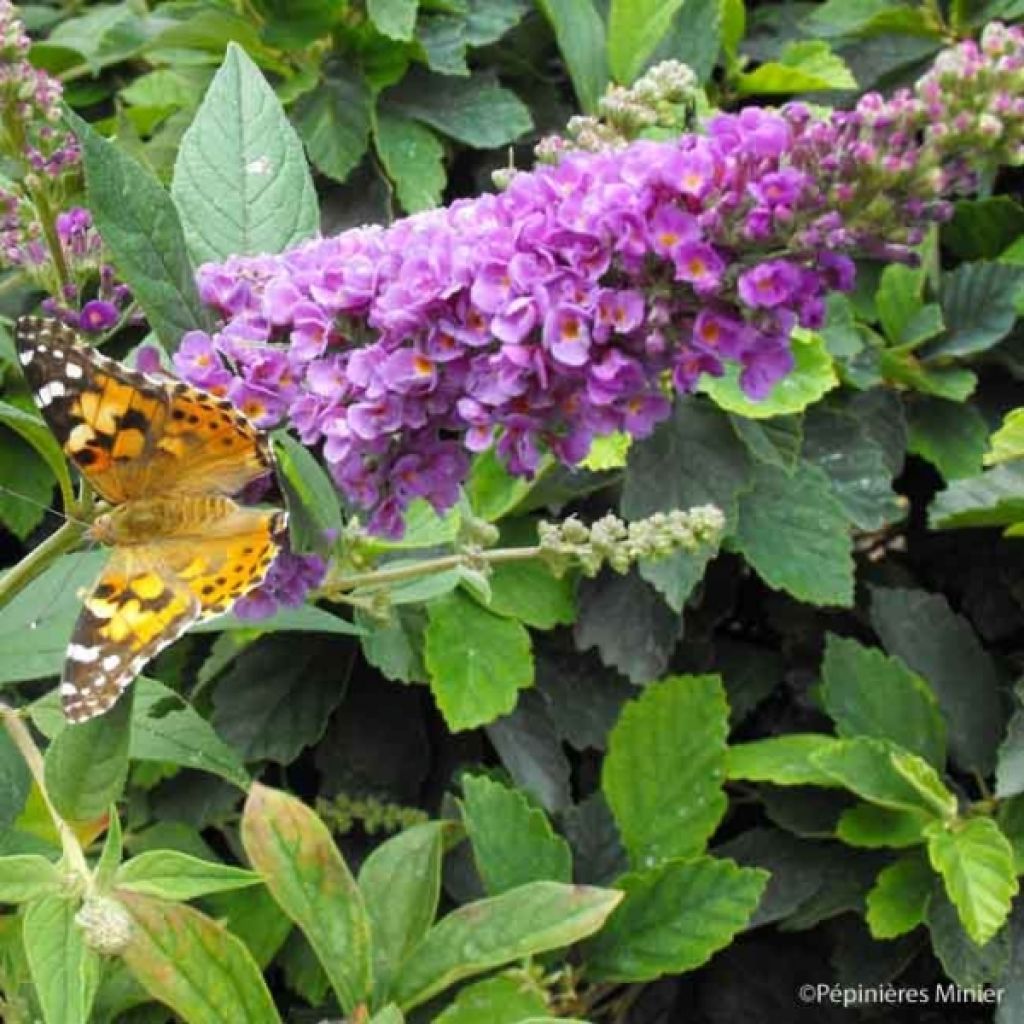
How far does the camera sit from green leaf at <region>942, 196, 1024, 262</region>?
238 cm

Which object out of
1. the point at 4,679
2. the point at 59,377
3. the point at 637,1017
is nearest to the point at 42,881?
the point at 4,679

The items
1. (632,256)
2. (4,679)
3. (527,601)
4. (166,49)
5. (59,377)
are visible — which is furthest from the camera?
(166,49)

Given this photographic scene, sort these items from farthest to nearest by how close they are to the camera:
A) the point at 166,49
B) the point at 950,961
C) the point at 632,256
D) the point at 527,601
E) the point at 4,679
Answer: the point at 166,49 → the point at 527,601 → the point at 950,961 → the point at 4,679 → the point at 632,256

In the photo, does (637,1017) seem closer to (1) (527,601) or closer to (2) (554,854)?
(2) (554,854)

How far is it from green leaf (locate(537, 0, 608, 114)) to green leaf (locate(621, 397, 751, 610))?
1.64 feet

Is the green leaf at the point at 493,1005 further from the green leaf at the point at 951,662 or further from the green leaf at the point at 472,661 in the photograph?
the green leaf at the point at 951,662

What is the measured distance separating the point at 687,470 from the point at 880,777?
48cm

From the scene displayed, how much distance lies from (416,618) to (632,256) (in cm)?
91

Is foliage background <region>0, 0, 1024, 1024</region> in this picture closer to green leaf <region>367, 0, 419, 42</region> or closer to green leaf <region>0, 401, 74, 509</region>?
green leaf <region>367, 0, 419, 42</region>

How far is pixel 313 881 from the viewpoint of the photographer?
1.63 meters

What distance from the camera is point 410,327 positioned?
1407mm

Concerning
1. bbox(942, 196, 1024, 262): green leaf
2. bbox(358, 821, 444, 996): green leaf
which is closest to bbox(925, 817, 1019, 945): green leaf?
bbox(358, 821, 444, 996): green leaf

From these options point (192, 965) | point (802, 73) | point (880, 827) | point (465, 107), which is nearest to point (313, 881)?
point (192, 965)

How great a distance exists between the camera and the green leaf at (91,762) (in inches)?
56.6
